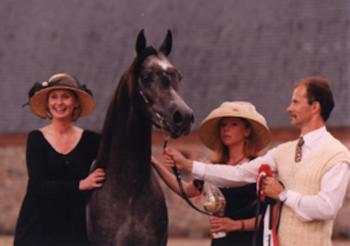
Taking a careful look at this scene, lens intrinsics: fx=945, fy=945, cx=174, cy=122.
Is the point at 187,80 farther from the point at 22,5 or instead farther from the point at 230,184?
the point at 230,184

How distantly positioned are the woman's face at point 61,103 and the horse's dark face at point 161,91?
69 centimetres

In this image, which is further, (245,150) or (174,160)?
(245,150)

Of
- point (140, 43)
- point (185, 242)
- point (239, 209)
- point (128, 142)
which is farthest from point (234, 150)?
point (185, 242)

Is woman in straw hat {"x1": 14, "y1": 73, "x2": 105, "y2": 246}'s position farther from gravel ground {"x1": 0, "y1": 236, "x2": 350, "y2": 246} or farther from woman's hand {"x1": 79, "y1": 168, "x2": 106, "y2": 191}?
gravel ground {"x1": 0, "y1": 236, "x2": 350, "y2": 246}

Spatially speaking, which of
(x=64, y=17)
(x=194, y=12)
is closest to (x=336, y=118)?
(x=194, y=12)

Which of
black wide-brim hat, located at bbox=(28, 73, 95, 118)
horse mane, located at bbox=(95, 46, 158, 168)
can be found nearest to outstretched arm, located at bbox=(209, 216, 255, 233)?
horse mane, located at bbox=(95, 46, 158, 168)

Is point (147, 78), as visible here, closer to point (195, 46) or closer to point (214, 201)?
point (214, 201)

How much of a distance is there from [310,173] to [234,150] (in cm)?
94

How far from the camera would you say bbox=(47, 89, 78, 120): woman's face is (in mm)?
6062

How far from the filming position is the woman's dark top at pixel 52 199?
5859 millimetres

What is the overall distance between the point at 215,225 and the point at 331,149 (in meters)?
0.99

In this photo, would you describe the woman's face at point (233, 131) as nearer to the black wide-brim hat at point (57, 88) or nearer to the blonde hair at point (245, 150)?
the blonde hair at point (245, 150)

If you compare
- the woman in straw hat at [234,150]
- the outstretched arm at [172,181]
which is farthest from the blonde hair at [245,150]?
the outstretched arm at [172,181]

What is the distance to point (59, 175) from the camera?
19.4ft
